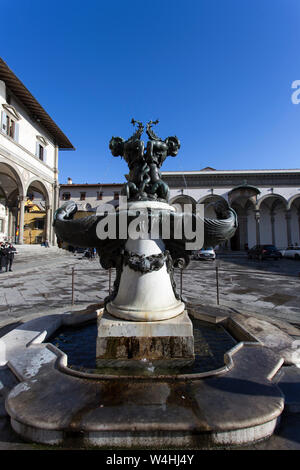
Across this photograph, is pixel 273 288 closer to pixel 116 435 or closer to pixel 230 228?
pixel 230 228

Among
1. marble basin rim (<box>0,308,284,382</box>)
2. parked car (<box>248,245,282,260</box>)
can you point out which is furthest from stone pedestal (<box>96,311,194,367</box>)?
parked car (<box>248,245,282,260</box>)

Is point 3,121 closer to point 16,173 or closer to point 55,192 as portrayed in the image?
point 16,173

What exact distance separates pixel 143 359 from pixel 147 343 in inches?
6.1

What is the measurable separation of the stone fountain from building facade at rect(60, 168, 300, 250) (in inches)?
839

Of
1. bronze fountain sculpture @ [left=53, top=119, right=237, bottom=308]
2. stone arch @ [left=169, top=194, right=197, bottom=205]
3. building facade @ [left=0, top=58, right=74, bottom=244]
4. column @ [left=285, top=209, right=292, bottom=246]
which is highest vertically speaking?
building facade @ [left=0, top=58, right=74, bottom=244]

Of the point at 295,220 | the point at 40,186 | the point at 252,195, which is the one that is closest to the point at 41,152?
the point at 40,186

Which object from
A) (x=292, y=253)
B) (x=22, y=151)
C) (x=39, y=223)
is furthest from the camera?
(x=39, y=223)

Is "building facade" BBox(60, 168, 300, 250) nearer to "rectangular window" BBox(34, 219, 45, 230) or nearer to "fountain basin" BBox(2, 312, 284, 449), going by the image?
"rectangular window" BBox(34, 219, 45, 230)

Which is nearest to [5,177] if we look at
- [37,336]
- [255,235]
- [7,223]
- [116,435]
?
[7,223]

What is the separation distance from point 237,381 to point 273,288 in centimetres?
563

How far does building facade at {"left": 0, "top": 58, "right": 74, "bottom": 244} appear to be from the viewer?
663 inches

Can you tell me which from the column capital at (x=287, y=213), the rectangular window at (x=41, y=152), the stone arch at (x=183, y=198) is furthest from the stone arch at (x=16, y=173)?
the column capital at (x=287, y=213)

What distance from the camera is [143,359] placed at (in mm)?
2088

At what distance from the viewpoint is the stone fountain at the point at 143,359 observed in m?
1.18
